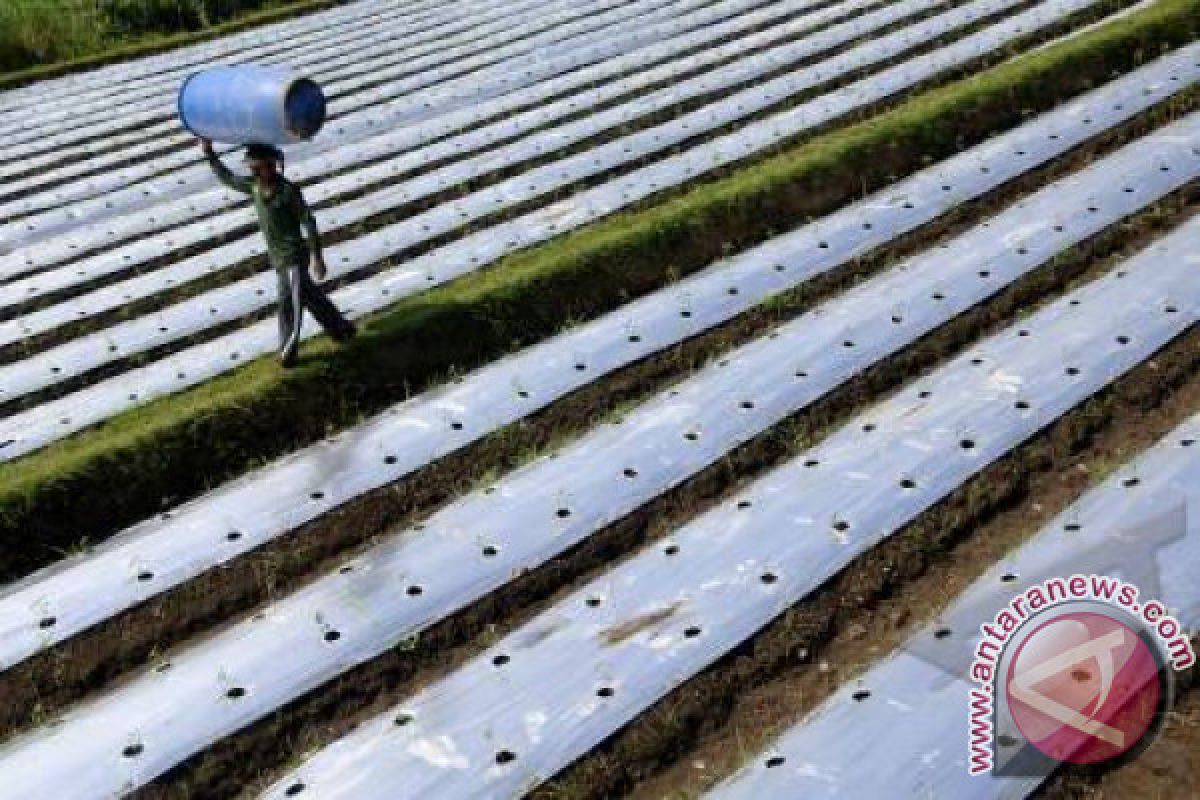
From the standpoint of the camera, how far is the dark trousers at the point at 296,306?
18.7 ft

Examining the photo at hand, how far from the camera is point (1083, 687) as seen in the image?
3.68 m

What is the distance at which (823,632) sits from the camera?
4.09m

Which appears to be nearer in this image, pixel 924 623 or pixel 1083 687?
pixel 1083 687

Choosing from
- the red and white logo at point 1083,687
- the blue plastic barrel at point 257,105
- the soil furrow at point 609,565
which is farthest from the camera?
the blue plastic barrel at point 257,105

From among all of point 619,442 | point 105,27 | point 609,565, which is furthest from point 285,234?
point 105,27

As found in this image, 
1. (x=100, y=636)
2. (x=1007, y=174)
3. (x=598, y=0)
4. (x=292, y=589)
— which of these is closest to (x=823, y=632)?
(x=292, y=589)

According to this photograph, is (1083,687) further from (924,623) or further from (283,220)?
(283,220)

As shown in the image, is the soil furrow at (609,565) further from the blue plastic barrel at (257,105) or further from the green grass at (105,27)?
the green grass at (105,27)

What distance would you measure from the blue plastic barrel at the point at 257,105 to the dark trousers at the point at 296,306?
0.57 metres

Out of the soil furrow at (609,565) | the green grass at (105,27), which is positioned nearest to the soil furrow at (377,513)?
the soil furrow at (609,565)

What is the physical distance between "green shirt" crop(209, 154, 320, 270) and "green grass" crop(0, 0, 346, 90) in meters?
8.37

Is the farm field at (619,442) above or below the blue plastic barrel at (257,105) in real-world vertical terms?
below

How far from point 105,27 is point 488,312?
10.2m

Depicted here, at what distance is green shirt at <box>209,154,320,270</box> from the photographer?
5.59 m
